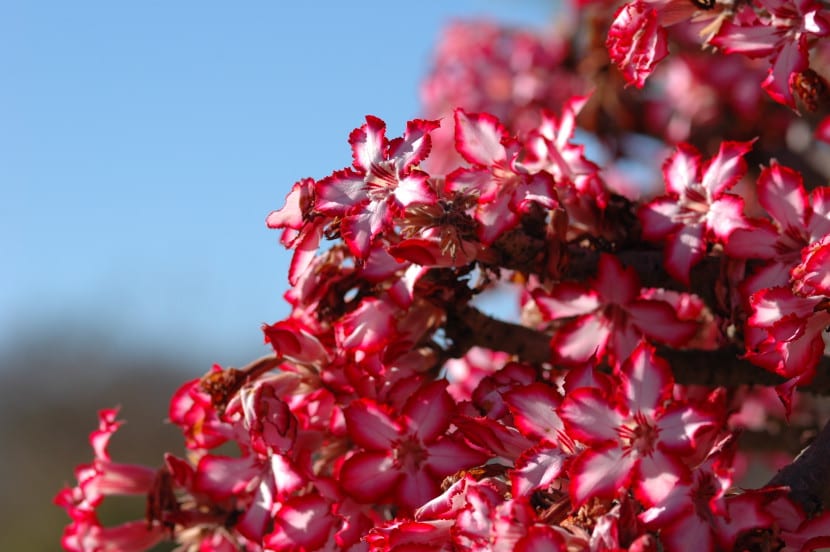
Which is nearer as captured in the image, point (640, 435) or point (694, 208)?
point (640, 435)

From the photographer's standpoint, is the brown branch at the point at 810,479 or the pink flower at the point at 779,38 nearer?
the brown branch at the point at 810,479

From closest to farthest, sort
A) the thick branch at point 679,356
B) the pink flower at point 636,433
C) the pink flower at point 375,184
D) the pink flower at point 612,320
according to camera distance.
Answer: the pink flower at point 636,433, the pink flower at point 375,184, the pink flower at point 612,320, the thick branch at point 679,356

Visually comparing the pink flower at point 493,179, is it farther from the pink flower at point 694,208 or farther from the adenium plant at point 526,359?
the pink flower at point 694,208

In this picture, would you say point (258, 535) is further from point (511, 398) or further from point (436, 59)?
point (436, 59)

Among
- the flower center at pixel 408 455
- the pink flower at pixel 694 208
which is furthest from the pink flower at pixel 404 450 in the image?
the pink flower at pixel 694 208

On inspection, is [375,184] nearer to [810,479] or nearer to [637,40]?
[637,40]

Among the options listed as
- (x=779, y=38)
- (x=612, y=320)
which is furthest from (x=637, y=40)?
(x=612, y=320)
